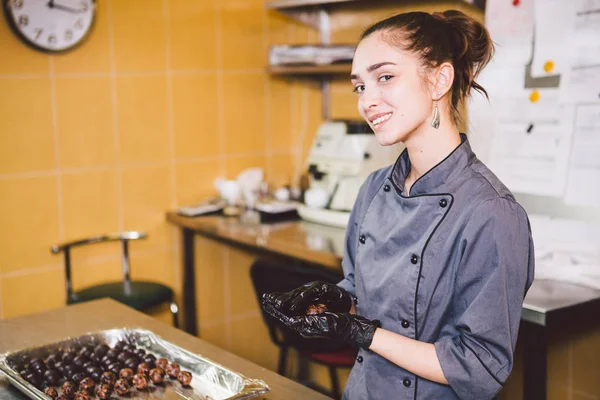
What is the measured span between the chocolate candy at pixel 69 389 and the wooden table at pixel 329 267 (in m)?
1.14

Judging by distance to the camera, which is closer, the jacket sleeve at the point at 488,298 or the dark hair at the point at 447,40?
the jacket sleeve at the point at 488,298

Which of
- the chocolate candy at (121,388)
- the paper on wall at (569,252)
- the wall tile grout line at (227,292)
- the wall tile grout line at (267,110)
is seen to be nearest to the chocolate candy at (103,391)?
the chocolate candy at (121,388)

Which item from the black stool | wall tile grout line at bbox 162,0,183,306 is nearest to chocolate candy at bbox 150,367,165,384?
the black stool

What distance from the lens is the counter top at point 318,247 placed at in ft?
6.05

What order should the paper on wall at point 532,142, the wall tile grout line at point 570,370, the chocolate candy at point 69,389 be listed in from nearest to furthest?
the chocolate candy at point 69,389, the paper on wall at point 532,142, the wall tile grout line at point 570,370

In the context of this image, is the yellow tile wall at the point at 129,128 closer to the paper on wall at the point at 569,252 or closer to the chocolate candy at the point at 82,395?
the chocolate candy at the point at 82,395

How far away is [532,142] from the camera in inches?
92.7

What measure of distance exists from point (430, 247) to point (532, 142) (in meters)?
1.20

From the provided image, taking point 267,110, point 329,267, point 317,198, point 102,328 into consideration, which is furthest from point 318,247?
point 267,110

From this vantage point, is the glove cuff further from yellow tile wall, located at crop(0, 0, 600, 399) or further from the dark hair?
yellow tile wall, located at crop(0, 0, 600, 399)

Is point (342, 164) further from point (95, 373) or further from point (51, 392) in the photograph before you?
point (51, 392)

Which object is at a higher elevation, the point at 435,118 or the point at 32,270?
the point at 435,118

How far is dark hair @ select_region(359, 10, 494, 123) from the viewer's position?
4.42ft

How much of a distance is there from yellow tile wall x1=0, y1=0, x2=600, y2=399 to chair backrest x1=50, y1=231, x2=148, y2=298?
1.6 inches
